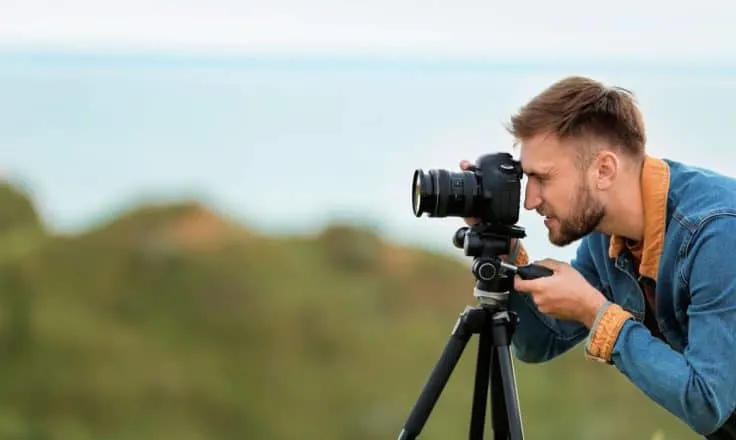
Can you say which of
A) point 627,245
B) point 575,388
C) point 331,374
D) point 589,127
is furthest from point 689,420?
point 331,374

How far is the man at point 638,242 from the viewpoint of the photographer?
1.48 m

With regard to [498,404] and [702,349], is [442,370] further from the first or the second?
[702,349]

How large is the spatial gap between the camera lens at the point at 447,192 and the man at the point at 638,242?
2.5 inches

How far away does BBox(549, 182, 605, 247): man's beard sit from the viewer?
5.24ft

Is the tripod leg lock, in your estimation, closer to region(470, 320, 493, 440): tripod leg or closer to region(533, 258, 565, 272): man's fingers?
region(470, 320, 493, 440): tripod leg

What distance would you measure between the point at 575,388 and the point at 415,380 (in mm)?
674

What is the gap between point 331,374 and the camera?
15.0 ft

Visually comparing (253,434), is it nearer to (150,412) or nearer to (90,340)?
(150,412)

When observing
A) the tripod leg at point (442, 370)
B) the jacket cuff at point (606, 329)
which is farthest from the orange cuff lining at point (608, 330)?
the tripod leg at point (442, 370)

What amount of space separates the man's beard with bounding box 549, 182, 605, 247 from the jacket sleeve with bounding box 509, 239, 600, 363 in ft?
0.72

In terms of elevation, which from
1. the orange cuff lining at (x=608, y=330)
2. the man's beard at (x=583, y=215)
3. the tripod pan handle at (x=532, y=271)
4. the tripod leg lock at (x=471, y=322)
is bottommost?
the tripod leg lock at (x=471, y=322)

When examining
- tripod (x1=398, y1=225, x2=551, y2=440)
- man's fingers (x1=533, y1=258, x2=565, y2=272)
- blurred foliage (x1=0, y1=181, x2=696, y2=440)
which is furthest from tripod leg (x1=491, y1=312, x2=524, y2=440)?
blurred foliage (x1=0, y1=181, x2=696, y2=440)

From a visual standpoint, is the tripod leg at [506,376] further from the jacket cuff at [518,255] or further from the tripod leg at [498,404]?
the jacket cuff at [518,255]

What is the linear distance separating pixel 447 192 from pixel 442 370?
0.29m
